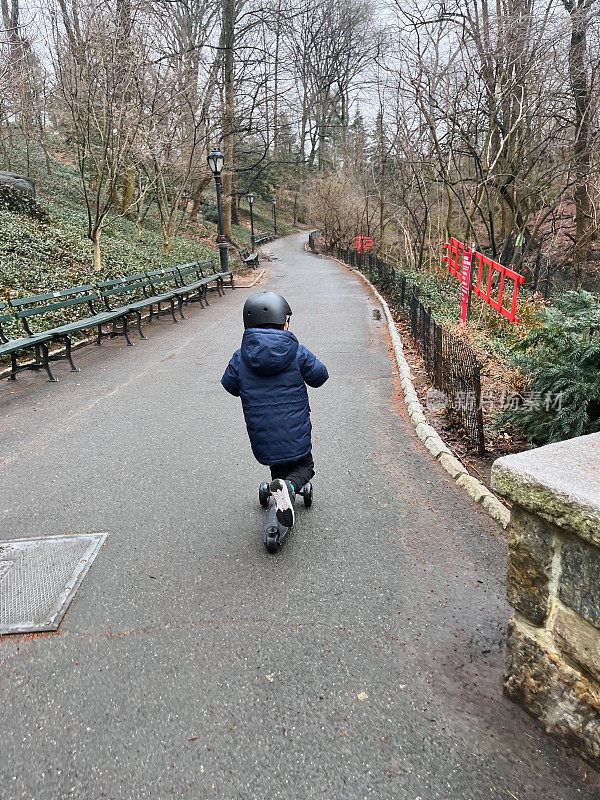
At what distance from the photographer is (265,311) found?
11.0 feet

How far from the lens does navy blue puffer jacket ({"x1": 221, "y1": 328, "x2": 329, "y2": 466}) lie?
11.0 feet

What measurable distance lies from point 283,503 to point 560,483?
72.2 inches

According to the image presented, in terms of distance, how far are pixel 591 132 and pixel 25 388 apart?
13.7 metres

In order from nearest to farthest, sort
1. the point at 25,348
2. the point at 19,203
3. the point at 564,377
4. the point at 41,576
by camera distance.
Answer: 1. the point at 41,576
2. the point at 564,377
3. the point at 25,348
4. the point at 19,203

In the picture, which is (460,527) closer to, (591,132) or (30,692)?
(30,692)

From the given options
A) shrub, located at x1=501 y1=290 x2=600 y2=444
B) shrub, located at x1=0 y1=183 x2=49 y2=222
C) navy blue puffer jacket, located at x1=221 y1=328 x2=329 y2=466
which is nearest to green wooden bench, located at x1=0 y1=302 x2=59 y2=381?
navy blue puffer jacket, located at x1=221 y1=328 x2=329 y2=466

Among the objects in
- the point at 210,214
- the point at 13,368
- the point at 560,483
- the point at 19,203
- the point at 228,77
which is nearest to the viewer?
the point at 560,483

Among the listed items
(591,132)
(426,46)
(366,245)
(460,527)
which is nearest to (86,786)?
(460,527)

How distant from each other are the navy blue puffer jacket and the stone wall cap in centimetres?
162

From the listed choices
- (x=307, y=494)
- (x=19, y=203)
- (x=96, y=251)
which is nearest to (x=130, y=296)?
(x=96, y=251)

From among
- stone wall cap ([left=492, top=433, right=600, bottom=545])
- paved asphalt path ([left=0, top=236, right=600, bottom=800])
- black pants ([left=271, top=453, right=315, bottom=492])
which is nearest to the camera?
stone wall cap ([left=492, top=433, right=600, bottom=545])

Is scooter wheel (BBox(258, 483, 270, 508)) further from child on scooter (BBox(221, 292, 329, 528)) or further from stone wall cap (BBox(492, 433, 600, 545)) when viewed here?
stone wall cap (BBox(492, 433, 600, 545))

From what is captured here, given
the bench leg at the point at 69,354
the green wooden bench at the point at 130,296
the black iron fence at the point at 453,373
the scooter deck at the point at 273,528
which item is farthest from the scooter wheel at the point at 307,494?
the green wooden bench at the point at 130,296

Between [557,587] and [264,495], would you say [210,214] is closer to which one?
[264,495]
